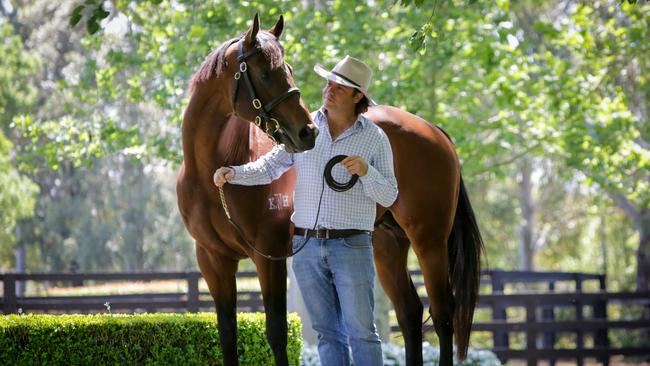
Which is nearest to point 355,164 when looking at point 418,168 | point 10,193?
point 418,168

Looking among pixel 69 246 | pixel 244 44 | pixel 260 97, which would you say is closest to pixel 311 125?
pixel 260 97

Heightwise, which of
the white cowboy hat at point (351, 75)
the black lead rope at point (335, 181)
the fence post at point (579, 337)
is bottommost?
the fence post at point (579, 337)

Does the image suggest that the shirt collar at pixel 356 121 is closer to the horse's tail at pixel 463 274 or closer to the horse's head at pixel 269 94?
the horse's head at pixel 269 94

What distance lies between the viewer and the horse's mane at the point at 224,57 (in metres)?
3.96

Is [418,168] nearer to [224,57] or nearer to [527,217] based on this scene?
[224,57]

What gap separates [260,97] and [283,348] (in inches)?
52.2

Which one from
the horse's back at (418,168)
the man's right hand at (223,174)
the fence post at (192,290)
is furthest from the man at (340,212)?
the fence post at (192,290)

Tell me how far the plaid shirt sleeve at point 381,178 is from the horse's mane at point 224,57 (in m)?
0.64

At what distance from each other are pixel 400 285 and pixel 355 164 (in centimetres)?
184

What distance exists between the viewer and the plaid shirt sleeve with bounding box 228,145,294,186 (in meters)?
4.01

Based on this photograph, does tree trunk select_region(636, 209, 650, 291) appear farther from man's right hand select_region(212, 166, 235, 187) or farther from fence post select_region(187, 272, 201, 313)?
man's right hand select_region(212, 166, 235, 187)

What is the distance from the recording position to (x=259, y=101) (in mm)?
3924

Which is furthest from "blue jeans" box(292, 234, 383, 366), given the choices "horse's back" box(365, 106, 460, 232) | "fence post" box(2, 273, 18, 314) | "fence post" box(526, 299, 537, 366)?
"fence post" box(2, 273, 18, 314)

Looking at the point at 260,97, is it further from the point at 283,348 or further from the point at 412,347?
the point at 412,347
